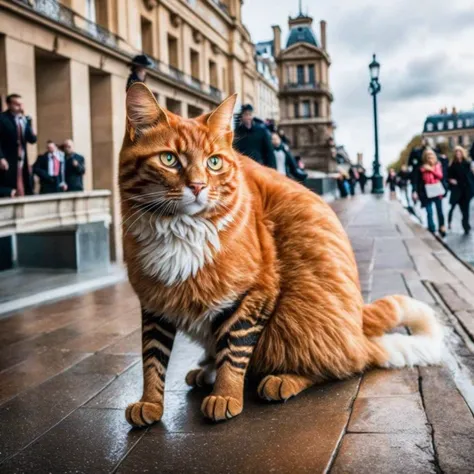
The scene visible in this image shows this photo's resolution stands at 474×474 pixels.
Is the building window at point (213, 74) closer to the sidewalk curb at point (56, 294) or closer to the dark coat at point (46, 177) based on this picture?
the dark coat at point (46, 177)

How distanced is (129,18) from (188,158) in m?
24.2

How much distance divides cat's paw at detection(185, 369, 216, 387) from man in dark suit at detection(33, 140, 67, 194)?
1011 cm

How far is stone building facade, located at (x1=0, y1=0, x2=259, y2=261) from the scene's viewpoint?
1761 centimetres

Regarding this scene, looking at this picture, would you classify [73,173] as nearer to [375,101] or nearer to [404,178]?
[375,101]

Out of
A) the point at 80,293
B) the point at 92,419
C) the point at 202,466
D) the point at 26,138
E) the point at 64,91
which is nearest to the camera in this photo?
the point at 202,466

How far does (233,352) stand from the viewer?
2727 millimetres

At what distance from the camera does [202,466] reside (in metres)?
2.28

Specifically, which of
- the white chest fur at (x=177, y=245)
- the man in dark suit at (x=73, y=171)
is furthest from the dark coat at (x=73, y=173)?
the white chest fur at (x=177, y=245)

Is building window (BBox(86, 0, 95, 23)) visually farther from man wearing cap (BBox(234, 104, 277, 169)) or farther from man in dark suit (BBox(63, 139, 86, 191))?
man wearing cap (BBox(234, 104, 277, 169))

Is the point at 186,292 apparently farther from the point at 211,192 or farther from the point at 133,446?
the point at 133,446

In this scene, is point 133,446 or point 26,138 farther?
point 26,138

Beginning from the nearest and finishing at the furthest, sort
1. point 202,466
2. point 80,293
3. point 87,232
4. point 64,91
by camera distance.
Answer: point 202,466 → point 80,293 → point 87,232 → point 64,91

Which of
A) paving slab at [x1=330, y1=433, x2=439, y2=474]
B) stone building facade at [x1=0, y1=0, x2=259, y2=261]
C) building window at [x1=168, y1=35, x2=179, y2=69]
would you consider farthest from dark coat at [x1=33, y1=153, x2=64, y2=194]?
building window at [x1=168, y1=35, x2=179, y2=69]

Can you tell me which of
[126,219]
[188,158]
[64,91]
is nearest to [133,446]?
[126,219]
